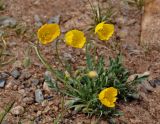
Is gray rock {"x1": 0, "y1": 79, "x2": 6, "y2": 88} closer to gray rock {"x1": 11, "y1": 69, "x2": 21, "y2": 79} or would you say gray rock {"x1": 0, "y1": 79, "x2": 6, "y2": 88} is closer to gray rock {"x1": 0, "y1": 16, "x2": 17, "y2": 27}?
gray rock {"x1": 11, "y1": 69, "x2": 21, "y2": 79}

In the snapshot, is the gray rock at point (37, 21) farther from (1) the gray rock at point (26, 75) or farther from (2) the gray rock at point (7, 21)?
(1) the gray rock at point (26, 75)

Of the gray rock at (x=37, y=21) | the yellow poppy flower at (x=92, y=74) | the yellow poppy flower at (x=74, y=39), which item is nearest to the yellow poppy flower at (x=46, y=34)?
the yellow poppy flower at (x=74, y=39)

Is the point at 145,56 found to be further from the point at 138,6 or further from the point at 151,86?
the point at 138,6

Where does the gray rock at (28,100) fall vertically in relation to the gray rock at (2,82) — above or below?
below

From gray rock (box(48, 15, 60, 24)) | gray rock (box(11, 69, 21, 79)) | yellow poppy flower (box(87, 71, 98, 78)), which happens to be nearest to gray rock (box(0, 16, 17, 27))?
gray rock (box(48, 15, 60, 24))

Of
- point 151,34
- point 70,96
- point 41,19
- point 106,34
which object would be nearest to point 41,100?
point 70,96

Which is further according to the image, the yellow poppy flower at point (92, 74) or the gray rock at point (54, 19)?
the gray rock at point (54, 19)

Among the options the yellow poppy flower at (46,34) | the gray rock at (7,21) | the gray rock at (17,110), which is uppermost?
the yellow poppy flower at (46,34)
